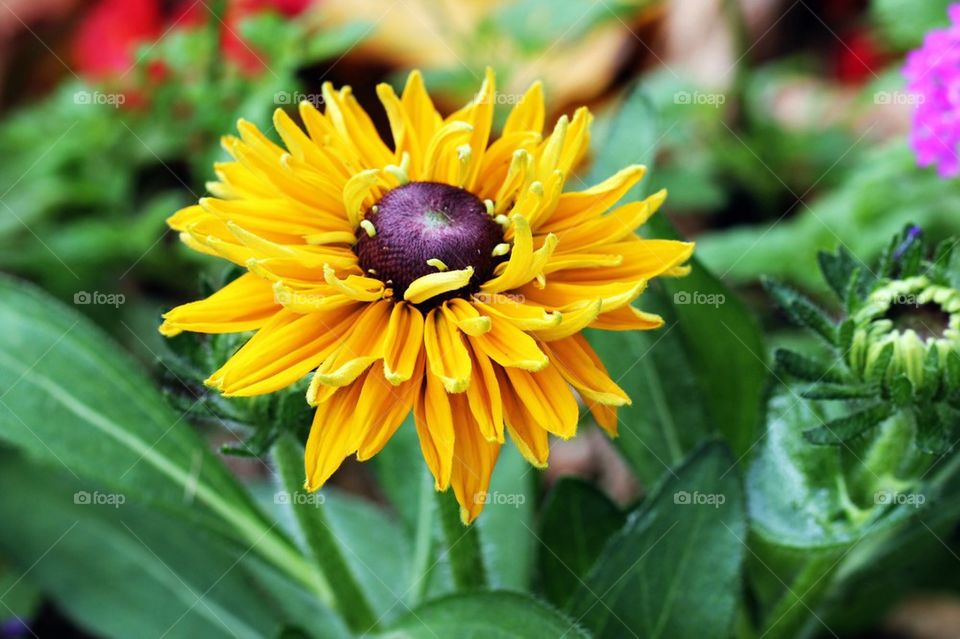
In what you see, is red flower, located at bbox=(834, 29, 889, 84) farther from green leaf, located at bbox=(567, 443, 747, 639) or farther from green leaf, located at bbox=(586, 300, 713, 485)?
green leaf, located at bbox=(567, 443, 747, 639)

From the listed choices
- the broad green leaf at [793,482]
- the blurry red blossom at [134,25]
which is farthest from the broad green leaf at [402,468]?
the blurry red blossom at [134,25]

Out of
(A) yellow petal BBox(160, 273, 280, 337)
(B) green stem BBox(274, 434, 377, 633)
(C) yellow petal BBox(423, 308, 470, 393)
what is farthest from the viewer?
(B) green stem BBox(274, 434, 377, 633)

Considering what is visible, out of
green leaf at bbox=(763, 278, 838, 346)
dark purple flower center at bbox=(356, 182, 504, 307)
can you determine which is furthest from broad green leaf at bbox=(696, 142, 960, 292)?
dark purple flower center at bbox=(356, 182, 504, 307)

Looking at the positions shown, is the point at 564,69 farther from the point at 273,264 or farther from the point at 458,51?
the point at 273,264

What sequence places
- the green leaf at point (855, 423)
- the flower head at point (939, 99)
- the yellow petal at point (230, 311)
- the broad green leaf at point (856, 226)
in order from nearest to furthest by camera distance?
the yellow petal at point (230, 311), the green leaf at point (855, 423), the flower head at point (939, 99), the broad green leaf at point (856, 226)

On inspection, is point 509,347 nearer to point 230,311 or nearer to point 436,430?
point 436,430

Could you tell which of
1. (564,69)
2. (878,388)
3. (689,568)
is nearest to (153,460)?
(689,568)

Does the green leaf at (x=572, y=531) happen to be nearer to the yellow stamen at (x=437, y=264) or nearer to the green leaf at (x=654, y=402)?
the green leaf at (x=654, y=402)
